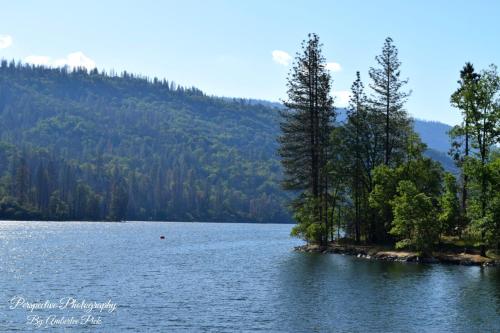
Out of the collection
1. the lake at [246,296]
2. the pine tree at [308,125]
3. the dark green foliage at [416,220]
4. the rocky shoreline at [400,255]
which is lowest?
the lake at [246,296]

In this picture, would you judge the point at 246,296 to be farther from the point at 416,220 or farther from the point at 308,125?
the point at 308,125

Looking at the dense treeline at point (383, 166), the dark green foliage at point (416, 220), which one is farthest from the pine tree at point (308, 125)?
the dark green foliage at point (416, 220)

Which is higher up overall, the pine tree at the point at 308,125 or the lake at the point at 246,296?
the pine tree at the point at 308,125

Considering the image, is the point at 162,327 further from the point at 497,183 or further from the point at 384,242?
the point at 384,242

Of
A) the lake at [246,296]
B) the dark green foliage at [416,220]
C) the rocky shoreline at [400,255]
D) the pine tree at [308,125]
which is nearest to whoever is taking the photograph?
the lake at [246,296]

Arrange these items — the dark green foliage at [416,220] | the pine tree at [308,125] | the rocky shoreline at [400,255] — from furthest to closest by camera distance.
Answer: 1. the pine tree at [308,125]
2. the dark green foliage at [416,220]
3. the rocky shoreline at [400,255]

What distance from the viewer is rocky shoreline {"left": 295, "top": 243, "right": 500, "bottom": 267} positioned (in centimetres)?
6831

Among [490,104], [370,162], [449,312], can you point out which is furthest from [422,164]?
[449,312]

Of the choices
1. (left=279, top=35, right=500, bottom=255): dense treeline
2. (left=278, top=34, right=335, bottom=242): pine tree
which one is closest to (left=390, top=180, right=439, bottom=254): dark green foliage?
(left=279, top=35, right=500, bottom=255): dense treeline

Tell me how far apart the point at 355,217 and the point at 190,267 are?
3131 centimetres

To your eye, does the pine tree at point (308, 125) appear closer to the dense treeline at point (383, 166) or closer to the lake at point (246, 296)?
the dense treeline at point (383, 166)

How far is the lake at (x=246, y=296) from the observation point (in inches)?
1455

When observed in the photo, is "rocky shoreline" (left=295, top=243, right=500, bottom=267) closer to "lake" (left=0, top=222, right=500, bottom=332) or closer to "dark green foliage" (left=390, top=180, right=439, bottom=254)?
"dark green foliage" (left=390, top=180, right=439, bottom=254)

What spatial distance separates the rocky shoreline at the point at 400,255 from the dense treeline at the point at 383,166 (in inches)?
56.6
